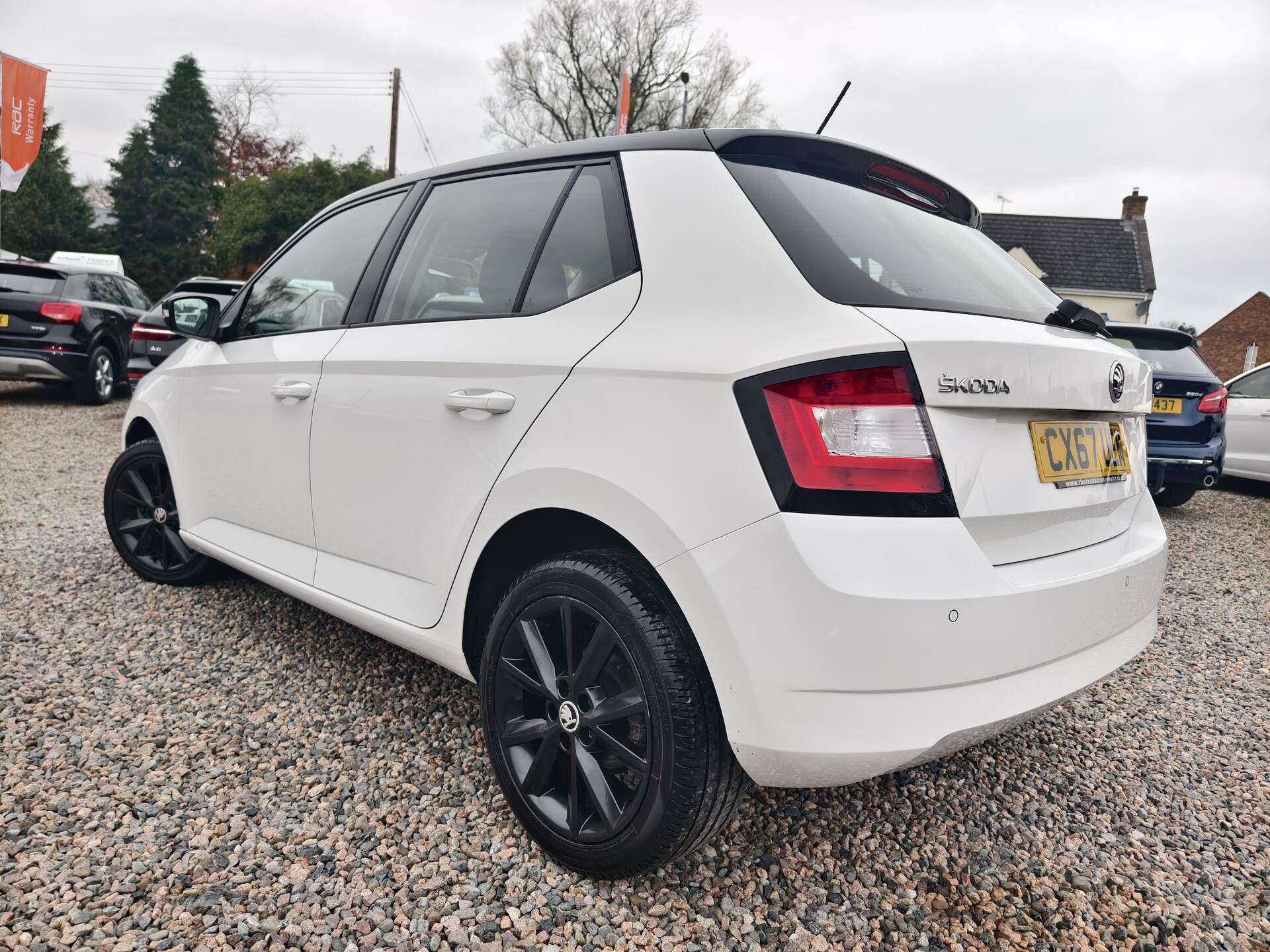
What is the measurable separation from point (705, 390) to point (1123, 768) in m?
2.00

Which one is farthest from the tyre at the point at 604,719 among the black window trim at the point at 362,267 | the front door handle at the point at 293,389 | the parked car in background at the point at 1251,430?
the parked car in background at the point at 1251,430

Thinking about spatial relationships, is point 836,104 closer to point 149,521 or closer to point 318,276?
point 318,276

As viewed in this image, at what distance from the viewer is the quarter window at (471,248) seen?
215 centimetres

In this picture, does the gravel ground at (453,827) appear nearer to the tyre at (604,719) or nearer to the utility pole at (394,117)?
the tyre at (604,719)

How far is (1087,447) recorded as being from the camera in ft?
6.02

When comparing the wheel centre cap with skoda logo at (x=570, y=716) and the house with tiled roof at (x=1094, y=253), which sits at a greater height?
the house with tiled roof at (x=1094, y=253)

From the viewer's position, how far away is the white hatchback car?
4.83ft

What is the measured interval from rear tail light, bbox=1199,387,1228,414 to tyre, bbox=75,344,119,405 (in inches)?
457

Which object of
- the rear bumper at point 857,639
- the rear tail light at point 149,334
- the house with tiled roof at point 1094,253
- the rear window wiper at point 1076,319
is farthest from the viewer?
the house with tiled roof at point 1094,253

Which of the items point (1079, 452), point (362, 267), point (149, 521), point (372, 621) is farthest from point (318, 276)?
point (1079, 452)

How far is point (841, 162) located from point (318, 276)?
71.1 inches

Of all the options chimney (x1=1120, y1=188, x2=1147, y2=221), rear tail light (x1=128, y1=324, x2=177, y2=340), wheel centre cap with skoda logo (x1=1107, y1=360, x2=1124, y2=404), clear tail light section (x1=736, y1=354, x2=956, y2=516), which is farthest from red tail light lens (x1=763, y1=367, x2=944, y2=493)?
chimney (x1=1120, y1=188, x2=1147, y2=221)

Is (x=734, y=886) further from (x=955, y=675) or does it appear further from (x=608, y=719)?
A: (x=955, y=675)

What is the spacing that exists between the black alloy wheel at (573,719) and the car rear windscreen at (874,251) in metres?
0.85
